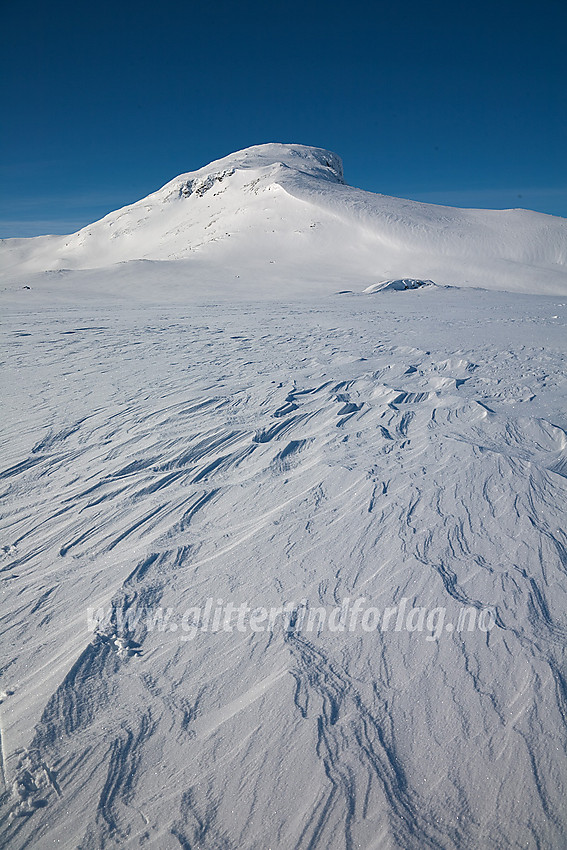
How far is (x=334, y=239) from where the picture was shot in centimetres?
3494

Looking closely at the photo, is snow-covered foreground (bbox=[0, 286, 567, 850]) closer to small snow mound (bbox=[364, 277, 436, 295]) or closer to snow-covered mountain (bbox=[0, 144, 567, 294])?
small snow mound (bbox=[364, 277, 436, 295])

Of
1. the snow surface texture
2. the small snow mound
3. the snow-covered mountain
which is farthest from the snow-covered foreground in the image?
the snow-covered mountain

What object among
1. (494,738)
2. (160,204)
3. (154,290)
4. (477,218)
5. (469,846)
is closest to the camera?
(469,846)

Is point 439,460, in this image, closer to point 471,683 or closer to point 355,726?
point 471,683

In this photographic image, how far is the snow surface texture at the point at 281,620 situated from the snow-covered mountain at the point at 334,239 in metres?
19.0

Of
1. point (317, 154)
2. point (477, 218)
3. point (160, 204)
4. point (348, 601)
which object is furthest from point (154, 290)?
point (317, 154)

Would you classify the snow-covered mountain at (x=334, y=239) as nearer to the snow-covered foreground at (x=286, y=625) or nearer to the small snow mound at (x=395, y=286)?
the small snow mound at (x=395, y=286)

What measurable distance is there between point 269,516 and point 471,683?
4.79 feet

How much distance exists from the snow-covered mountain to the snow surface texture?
18954 mm

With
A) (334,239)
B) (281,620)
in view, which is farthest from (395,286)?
(281,620)

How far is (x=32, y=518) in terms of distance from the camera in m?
3.07

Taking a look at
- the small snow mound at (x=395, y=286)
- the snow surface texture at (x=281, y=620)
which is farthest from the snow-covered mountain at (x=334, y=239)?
the snow surface texture at (x=281, y=620)

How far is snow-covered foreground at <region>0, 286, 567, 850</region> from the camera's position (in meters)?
1.56

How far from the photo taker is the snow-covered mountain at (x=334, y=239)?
27448 mm
